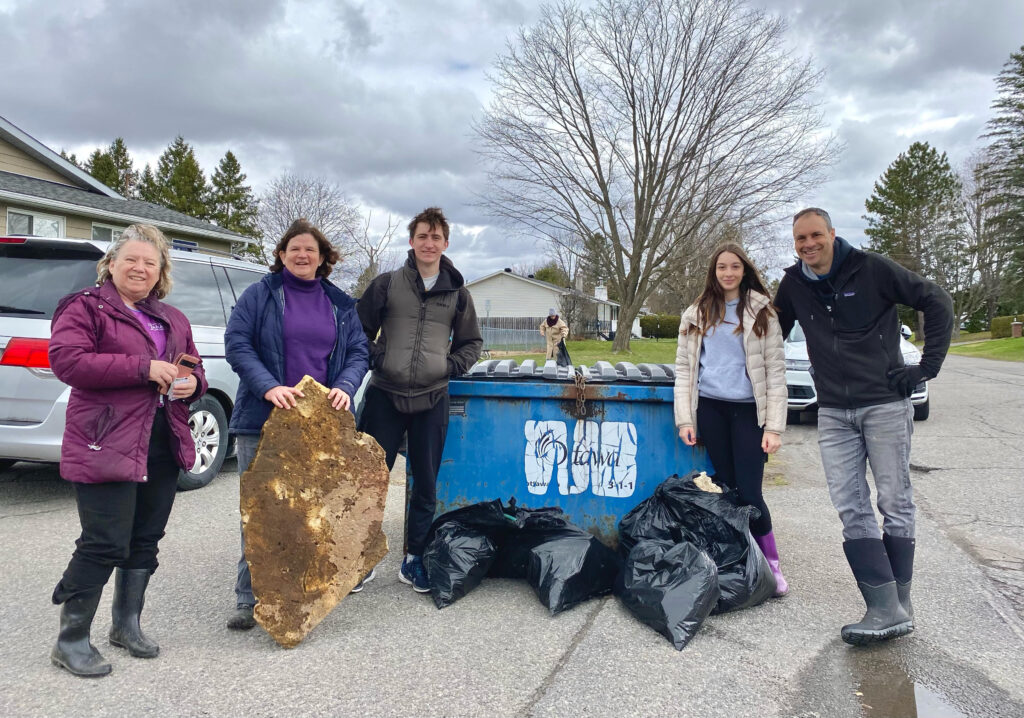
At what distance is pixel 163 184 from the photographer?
51.8 m

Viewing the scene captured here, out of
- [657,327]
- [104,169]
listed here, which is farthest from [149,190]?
[657,327]

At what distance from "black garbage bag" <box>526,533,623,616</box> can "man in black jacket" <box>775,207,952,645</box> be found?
1111mm

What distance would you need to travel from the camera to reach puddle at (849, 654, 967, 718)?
2414 millimetres

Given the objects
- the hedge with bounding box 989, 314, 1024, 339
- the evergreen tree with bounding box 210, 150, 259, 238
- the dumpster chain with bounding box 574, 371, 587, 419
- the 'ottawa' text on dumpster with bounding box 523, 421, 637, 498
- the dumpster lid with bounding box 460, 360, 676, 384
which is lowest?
the 'ottawa' text on dumpster with bounding box 523, 421, 637, 498

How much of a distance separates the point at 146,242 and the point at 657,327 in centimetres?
5351

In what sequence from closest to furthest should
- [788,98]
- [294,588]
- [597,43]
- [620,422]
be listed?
1. [294,588]
2. [620,422]
3. [788,98]
4. [597,43]

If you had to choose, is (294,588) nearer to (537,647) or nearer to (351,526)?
(351,526)

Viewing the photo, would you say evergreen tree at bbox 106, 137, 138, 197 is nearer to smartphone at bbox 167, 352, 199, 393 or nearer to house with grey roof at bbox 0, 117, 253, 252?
house with grey roof at bbox 0, 117, 253, 252

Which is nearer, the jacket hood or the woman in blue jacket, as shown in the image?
the woman in blue jacket

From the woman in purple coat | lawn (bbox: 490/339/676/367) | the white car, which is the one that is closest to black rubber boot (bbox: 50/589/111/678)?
the woman in purple coat

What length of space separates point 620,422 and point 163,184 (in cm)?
5675

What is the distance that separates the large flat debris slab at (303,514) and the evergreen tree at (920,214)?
197ft

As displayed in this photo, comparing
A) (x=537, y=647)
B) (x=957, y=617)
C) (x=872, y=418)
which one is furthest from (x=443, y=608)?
(x=957, y=617)

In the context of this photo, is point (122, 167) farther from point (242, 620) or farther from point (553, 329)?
point (242, 620)
